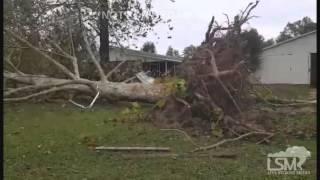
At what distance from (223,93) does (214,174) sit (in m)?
2.89

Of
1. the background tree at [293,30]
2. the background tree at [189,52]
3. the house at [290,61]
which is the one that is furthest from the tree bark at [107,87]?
the background tree at [293,30]

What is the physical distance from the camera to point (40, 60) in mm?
11789

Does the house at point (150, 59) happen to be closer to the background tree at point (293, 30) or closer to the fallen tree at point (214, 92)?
the fallen tree at point (214, 92)

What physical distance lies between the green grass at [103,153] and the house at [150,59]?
2.17 meters

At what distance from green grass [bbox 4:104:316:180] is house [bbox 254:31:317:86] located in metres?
14.7

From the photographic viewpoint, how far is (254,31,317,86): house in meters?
22.6

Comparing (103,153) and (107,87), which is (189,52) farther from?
(103,153)

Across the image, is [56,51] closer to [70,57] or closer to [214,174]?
[70,57]

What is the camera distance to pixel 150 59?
1806 cm

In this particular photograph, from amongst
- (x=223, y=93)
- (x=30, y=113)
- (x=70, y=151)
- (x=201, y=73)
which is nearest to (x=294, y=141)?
(x=223, y=93)

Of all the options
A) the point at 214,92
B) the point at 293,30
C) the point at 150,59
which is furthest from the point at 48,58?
the point at 293,30

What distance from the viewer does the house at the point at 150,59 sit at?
13413 millimetres

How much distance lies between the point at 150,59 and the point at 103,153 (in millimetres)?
11543

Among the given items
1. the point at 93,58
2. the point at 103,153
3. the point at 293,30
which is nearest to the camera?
the point at 103,153
